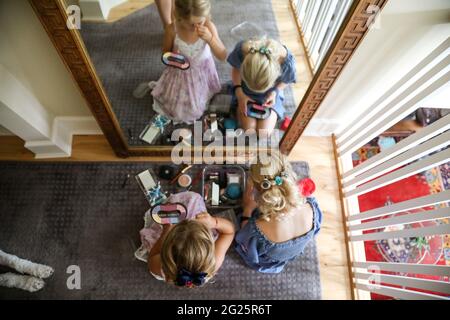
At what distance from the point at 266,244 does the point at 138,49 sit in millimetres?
947

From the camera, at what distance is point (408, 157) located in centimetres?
120

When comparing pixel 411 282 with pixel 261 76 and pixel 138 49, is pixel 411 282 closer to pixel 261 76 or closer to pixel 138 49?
pixel 261 76

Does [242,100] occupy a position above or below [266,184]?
above

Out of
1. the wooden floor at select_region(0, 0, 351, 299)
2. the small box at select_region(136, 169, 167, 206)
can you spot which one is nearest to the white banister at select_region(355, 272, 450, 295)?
the wooden floor at select_region(0, 0, 351, 299)

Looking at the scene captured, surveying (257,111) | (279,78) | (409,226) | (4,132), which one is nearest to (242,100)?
(257,111)

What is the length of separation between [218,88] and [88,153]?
0.71m

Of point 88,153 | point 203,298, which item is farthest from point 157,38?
point 203,298

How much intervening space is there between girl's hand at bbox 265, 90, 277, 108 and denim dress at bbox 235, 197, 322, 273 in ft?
1.42

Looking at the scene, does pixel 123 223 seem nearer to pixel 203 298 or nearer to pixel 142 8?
pixel 203 298

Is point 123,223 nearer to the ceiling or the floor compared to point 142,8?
nearer to the floor

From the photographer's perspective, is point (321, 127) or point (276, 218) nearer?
point (276, 218)

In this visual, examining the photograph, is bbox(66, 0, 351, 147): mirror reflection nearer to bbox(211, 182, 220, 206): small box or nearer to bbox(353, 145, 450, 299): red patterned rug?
bbox(211, 182, 220, 206): small box

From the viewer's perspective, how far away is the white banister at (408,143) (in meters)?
1.06
